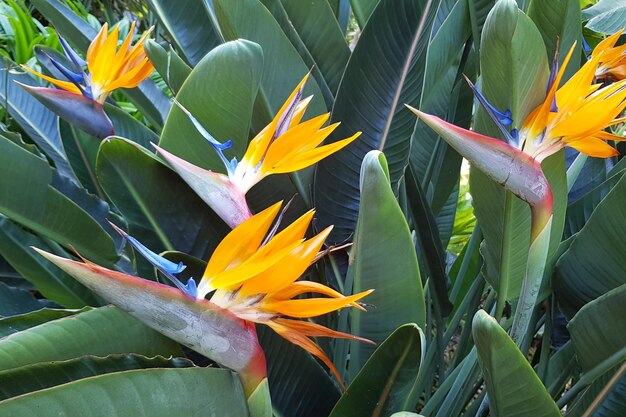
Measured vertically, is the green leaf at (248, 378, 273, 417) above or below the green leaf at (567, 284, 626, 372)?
below

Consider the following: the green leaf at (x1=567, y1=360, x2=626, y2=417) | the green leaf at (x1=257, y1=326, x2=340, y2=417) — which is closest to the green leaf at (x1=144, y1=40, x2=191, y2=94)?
the green leaf at (x1=257, y1=326, x2=340, y2=417)

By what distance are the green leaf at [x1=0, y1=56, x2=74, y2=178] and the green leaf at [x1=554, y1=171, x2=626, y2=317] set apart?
792 millimetres

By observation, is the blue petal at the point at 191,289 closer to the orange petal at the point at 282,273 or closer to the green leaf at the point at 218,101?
the orange petal at the point at 282,273

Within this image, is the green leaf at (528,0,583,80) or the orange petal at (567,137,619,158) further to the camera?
the green leaf at (528,0,583,80)

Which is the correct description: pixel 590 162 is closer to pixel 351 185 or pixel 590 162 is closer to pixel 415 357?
pixel 351 185

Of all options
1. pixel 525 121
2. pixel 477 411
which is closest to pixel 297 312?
pixel 525 121

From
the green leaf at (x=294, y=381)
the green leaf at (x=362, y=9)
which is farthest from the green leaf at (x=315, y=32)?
the green leaf at (x=294, y=381)

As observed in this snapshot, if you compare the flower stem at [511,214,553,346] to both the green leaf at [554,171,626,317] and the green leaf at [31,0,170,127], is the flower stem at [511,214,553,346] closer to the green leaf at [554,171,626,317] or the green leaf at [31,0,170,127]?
the green leaf at [554,171,626,317]

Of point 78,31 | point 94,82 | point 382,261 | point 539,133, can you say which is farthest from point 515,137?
point 78,31

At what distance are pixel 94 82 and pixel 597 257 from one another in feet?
1.84

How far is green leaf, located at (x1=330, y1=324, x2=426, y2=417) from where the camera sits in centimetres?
51

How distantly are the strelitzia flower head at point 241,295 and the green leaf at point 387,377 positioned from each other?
0.08 m

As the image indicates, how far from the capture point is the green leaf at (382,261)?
1.71ft

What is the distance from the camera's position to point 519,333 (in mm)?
611
